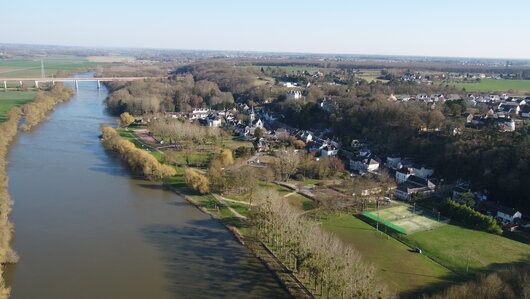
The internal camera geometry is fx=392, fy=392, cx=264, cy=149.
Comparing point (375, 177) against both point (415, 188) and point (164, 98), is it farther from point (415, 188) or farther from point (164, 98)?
point (164, 98)

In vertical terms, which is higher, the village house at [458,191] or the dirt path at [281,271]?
the village house at [458,191]

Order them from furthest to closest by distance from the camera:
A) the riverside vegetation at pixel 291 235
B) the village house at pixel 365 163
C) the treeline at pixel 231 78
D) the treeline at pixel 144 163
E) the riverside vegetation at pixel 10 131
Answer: the treeline at pixel 231 78 → the village house at pixel 365 163 → the treeline at pixel 144 163 → the riverside vegetation at pixel 10 131 → the riverside vegetation at pixel 291 235

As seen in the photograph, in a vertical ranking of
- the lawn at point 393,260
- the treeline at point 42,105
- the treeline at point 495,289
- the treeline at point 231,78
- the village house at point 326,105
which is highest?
the treeline at point 231,78

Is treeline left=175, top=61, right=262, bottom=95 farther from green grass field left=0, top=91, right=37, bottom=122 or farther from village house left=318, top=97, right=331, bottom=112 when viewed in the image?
green grass field left=0, top=91, right=37, bottom=122

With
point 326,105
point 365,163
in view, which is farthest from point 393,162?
point 326,105

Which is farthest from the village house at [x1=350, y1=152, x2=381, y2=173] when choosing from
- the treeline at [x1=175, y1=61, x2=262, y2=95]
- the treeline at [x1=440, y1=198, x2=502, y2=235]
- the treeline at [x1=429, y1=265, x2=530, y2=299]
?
the treeline at [x1=175, y1=61, x2=262, y2=95]

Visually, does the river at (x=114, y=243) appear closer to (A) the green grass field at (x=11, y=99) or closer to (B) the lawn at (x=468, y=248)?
(B) the lawn at (x=468, y=248)

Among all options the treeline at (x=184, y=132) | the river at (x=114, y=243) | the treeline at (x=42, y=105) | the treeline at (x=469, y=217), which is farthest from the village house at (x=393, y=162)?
the treeline at (x=42, y=105)
